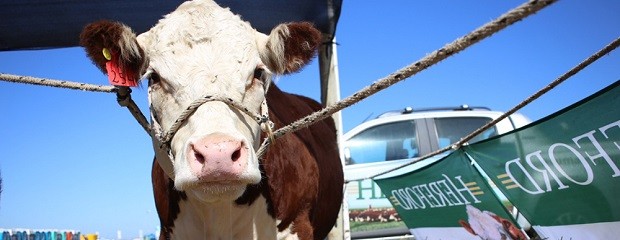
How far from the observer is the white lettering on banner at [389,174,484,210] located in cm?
392

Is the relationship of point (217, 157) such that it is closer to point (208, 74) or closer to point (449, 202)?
point (208, 74)

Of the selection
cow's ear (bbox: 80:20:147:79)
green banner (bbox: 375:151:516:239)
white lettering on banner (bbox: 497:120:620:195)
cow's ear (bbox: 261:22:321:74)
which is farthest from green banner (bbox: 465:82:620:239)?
cow's ear (bbox: 80:20:147:79)

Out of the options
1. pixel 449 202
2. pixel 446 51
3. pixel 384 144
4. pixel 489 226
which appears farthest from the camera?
pixel 384 144

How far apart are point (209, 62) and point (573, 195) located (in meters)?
1.72

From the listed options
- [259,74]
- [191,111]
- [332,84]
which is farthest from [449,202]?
[191,111]

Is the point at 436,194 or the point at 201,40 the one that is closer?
the point at 201,40

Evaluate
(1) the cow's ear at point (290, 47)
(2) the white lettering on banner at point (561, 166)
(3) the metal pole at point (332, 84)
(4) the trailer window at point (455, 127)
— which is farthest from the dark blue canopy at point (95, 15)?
(4) the trailer window at point (455, 127)

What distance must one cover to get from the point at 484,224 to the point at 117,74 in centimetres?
260

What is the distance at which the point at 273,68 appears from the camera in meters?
2.58

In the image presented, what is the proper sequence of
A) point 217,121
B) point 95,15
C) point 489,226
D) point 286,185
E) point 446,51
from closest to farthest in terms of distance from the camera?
1. point 446,51
2. point 217,121
3. point 286,185
4. point 489,226
5. point 95,15

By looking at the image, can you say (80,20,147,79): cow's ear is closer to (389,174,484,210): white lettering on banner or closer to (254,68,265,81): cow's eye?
(254,68,265,81): cow's eye

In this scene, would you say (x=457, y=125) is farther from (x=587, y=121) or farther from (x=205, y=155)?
(x=205, y=155)

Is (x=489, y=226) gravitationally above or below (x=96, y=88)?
below

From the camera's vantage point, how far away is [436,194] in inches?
169
